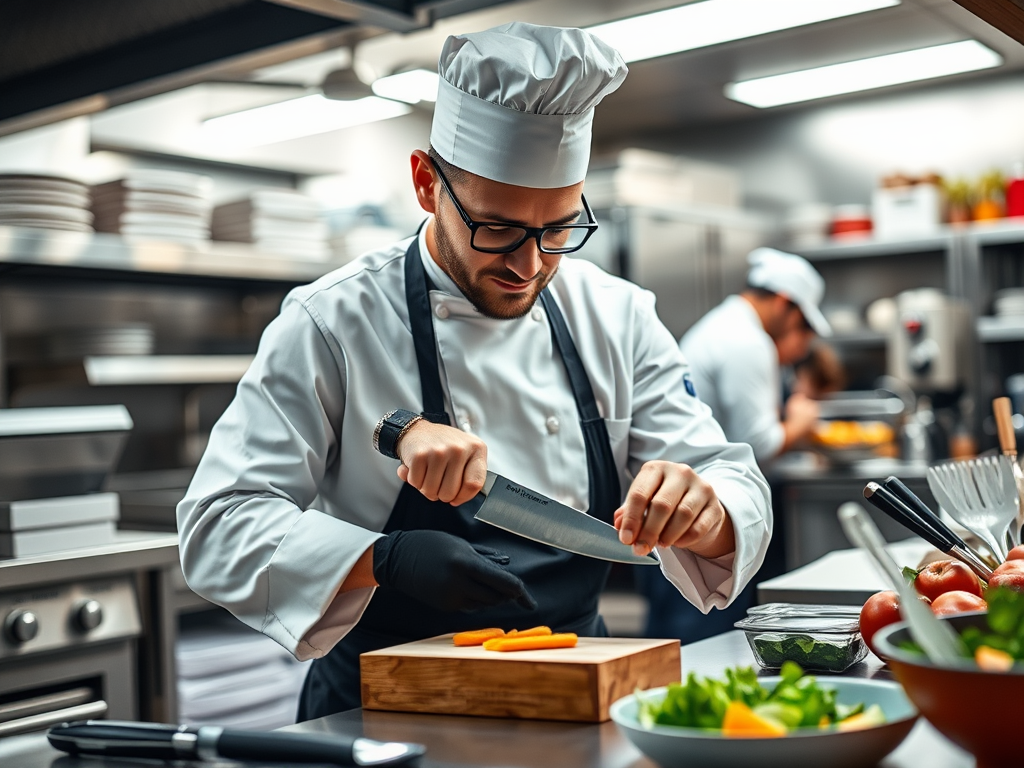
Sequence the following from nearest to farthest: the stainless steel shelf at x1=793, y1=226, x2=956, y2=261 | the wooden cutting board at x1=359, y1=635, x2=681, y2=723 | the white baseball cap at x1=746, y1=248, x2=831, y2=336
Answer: the wooden cutting board at x1=359, y1=635, x2=681, y2=723, the white baseball cap at x1=746, y1=248, x2=831, y2=336, the stainless steel shelf at x1=793, y1=226, x2=956, y2=261

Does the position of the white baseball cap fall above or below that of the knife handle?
above

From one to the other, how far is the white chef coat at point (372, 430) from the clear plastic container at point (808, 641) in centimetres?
17

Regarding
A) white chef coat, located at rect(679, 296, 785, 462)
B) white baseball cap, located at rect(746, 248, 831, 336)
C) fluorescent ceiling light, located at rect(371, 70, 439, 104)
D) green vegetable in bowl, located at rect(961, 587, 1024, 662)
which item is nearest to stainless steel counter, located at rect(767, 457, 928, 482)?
white chef coat, located at rect(679, 296, 785, 462)

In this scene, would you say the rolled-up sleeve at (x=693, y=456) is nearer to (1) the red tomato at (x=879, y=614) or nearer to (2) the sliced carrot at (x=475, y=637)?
(1) the red tomato at (x=879, y=614)

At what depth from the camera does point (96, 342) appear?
11.8 feet

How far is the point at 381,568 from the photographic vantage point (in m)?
1.34

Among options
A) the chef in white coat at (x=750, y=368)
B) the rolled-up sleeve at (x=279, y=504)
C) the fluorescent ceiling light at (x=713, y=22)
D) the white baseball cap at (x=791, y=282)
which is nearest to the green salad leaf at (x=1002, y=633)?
the rolled-up sleeve at (x=279, y=504)

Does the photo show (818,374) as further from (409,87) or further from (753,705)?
(753,705)

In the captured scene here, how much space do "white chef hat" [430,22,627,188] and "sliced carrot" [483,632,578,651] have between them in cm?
63

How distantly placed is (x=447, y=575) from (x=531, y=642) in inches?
4.9

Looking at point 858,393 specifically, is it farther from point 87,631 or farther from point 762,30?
point 87,631

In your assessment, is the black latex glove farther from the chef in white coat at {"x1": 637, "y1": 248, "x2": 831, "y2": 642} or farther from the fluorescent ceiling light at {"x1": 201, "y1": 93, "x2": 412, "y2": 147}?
the fluorescent ceiling light at {"x1": 201, "y1": 93, "x2": 412, "y2": 147}

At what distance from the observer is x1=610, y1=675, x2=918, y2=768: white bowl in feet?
2.82

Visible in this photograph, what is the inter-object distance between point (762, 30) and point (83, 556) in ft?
9.05
